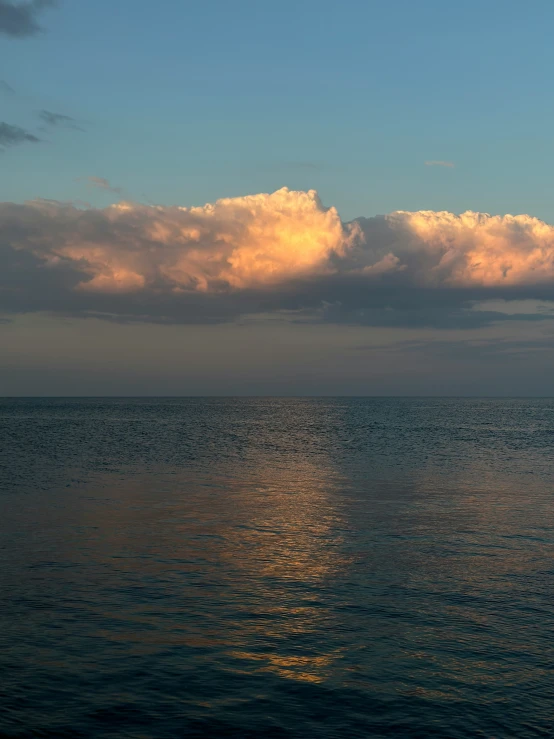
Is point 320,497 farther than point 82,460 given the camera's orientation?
No

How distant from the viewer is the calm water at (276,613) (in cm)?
1148

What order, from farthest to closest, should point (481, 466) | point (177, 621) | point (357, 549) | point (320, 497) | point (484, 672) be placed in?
point (481, 466), point (320, 497), point (357, 549), point (177, 621), point (484, 672)

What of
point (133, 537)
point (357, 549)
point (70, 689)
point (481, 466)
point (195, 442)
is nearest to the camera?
point (70, 689)

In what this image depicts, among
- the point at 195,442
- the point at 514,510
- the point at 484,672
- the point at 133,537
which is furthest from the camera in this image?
the point at 195,442

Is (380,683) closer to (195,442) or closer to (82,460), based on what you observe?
(82,460)

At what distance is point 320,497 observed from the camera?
116ft

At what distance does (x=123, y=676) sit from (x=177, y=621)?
120 inches

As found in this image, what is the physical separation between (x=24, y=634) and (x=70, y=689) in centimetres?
314

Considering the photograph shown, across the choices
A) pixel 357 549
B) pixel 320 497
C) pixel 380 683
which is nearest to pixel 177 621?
pixel 380 683

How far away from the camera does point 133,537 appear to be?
25016 millimetres

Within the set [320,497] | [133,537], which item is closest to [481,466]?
[320,497]

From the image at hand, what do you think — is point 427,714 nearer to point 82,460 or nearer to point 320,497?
point 320,497

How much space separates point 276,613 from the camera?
16.4m

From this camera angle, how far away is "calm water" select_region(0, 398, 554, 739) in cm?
1148
